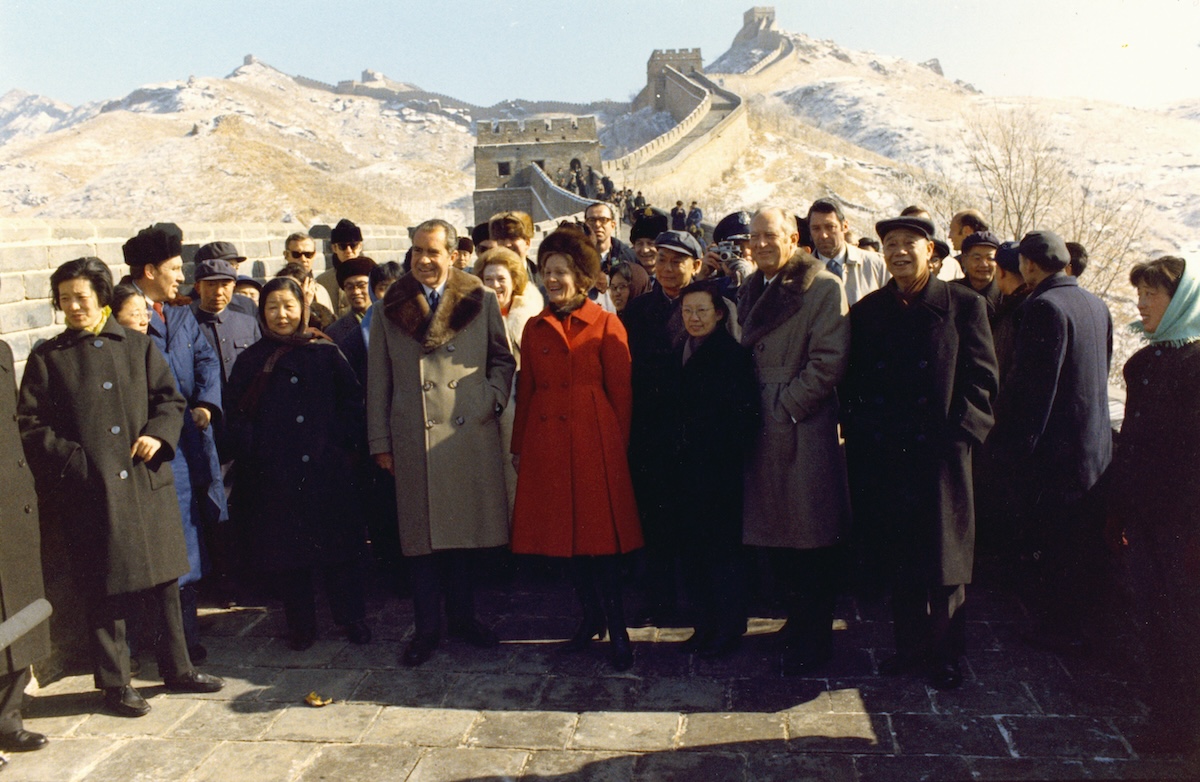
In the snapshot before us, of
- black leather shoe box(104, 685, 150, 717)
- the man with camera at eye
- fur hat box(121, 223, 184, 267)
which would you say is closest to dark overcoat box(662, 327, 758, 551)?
the man with camera at eye

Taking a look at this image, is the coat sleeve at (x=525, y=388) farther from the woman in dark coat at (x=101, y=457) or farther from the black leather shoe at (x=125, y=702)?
the black leather shoe at (x=125, y=702)

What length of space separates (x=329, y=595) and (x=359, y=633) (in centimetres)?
27

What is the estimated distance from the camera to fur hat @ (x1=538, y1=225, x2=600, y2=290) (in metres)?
4.23

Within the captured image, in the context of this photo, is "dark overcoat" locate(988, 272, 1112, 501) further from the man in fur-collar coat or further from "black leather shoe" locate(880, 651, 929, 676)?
the man in fur-collar coat

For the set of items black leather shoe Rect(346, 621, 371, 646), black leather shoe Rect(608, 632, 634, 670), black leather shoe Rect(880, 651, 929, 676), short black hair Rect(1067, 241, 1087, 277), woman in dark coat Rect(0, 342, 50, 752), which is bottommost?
black leather shoe Rect(880, 651, 929, 676)

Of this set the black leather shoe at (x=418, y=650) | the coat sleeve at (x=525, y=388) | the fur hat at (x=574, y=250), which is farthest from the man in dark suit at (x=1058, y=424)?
the black leather shoe at (x=418, y=650)

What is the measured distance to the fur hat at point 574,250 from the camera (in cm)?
423

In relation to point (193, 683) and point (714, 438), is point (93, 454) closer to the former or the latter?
point (193, 683)

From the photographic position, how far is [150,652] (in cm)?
450

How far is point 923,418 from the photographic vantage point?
12.5ft

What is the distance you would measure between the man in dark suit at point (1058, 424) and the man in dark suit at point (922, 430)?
0.34 metres

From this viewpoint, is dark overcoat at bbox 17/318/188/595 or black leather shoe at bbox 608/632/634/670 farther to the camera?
black leather shoe at bbox 608/632/634/670

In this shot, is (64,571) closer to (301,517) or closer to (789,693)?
(301,517)

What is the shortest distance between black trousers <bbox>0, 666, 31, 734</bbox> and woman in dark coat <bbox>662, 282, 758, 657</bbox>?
2872mm
